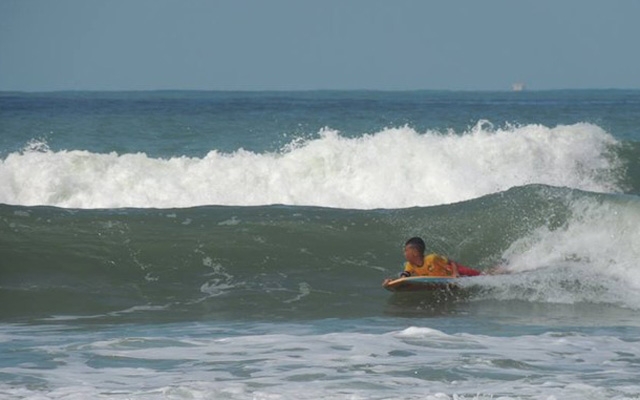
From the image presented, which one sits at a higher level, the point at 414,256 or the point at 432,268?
the point at 414,256

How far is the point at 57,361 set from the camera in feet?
31.3

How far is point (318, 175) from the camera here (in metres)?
22.3

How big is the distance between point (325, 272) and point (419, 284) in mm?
2124

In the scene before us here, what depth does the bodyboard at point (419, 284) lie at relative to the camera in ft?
42.1

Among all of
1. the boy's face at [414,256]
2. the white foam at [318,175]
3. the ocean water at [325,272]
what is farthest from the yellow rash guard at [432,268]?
the white foam at [318,175]

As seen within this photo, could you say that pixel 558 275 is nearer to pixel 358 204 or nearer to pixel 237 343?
pixel 237 343

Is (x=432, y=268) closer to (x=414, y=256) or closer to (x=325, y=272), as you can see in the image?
(x=414, y=256)

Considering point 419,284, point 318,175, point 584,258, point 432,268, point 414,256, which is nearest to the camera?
point 419,284

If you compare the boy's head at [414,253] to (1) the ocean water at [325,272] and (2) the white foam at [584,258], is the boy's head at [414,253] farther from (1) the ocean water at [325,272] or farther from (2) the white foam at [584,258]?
(2) the white foam at [584,258]

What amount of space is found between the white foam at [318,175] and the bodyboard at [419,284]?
7.68 m

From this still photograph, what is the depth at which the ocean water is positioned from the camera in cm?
908

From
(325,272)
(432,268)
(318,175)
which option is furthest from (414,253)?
(318,175)

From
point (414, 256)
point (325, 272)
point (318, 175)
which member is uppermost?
point (318, 175)

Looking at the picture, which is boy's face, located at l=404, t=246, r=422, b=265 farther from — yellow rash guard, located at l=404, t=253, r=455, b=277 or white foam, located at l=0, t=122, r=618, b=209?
white foam, located at l=0, t=122, r=618, b=209
